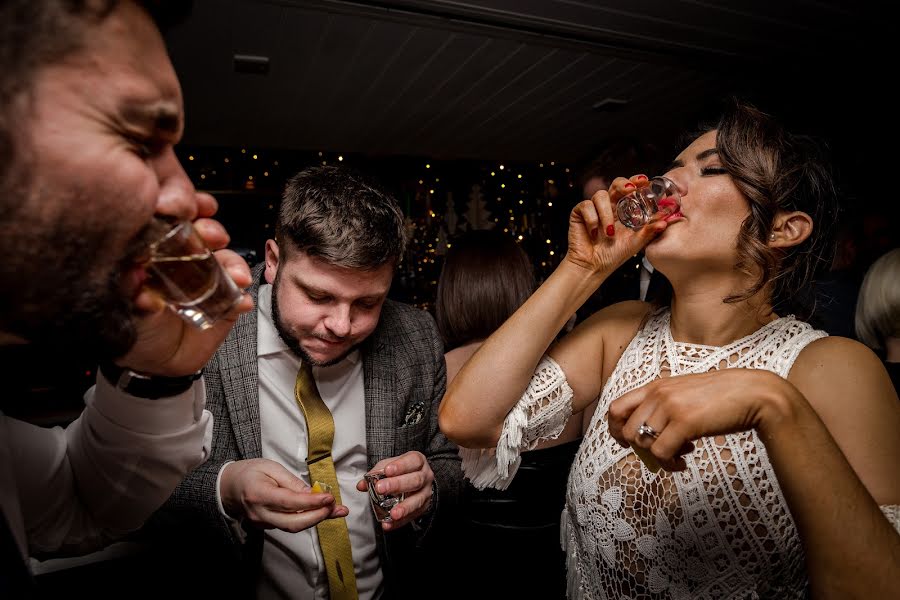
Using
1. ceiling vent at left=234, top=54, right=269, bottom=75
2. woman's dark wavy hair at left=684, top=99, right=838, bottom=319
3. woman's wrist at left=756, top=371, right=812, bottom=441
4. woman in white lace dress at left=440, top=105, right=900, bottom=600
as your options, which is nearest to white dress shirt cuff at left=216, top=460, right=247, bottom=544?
woman in white lace dress at left=440, top=105, right=900, bottom=600

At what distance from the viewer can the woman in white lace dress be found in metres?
0.91

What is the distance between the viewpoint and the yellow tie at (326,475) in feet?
5.05

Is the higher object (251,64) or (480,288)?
(251,64)

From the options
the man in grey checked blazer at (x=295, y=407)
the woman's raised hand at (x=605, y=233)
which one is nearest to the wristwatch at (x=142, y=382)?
the man in grey checked blazer at (x=295, y=407)

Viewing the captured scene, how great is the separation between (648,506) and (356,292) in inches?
39.6

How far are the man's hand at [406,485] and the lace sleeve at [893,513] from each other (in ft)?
3.53

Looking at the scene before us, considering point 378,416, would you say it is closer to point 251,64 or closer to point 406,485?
point 406,485

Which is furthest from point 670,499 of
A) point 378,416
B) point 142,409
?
point 142,409

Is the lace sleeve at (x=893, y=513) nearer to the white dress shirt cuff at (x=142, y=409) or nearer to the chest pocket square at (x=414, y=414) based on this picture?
the chest pocket square at (x=414, y=414)

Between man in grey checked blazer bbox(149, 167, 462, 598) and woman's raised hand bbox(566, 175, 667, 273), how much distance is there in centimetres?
58

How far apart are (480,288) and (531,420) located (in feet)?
3.93

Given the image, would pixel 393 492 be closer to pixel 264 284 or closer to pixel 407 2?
pixel 264 284

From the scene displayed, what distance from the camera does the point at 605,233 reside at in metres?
1.45

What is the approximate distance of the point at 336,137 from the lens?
575 centimetres
